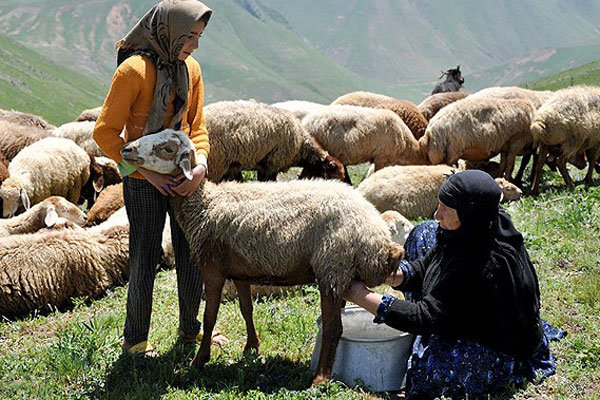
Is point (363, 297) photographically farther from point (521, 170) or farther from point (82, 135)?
point (82, 135)

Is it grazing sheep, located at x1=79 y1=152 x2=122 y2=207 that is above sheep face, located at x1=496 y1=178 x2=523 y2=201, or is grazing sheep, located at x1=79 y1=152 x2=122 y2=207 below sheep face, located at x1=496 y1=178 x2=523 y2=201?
below

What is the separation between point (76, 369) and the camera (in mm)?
4656

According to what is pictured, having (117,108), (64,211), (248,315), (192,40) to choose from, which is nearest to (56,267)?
(64,211)

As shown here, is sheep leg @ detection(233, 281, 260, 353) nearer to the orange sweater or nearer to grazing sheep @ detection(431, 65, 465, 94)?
the orange sweater

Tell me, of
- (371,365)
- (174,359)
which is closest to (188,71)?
(174,359)

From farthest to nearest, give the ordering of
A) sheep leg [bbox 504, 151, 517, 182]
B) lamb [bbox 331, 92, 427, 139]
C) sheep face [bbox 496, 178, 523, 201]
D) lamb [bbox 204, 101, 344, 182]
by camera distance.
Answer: lamb [bbox 331, 92, 427, 139] → sheep leg [bbox 504, 151, 517, 182] → sheep face [bbox 496, 178, 523, 201] → lamb [bbox 204, 101, 344, 182]

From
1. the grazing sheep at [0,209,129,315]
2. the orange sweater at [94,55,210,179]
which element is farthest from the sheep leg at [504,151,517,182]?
the orange sweater at [94,55,210,179]

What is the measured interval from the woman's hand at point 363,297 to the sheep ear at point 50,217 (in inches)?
190

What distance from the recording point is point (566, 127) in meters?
10.2

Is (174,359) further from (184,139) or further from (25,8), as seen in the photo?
(25,8)

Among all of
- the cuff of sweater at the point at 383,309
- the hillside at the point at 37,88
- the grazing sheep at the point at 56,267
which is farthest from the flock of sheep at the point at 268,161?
the hillside at the point at 37,88

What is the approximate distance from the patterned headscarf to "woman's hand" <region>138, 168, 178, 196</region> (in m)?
0.30

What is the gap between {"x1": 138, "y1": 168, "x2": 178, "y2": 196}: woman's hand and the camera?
4496 mm

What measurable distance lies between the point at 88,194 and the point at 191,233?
7.32 meters
